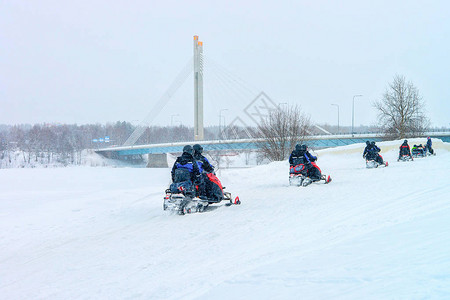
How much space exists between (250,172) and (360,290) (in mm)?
22328

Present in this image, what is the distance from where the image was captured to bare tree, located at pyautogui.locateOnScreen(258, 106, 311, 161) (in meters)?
40.5

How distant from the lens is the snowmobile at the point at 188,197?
10117 millimetres

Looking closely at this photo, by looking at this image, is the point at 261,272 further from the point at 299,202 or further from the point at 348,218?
the point at 299,202

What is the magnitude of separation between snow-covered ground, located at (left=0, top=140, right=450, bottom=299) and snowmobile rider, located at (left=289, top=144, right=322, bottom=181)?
3.95m

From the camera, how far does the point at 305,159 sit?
15406 millimetres

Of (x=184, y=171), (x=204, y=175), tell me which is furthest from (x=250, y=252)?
→ (x=204, y=175)

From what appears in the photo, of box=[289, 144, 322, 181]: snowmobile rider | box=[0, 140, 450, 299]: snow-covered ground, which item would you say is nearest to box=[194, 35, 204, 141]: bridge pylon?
box=[289, 144, 322, 181]: snowmobile rider

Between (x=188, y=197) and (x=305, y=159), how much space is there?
6.49 meters

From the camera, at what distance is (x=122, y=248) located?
282 inches

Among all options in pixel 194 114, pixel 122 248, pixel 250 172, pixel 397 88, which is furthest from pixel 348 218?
pixel 397 88

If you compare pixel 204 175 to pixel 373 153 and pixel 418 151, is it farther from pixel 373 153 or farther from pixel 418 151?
pixel 418 151

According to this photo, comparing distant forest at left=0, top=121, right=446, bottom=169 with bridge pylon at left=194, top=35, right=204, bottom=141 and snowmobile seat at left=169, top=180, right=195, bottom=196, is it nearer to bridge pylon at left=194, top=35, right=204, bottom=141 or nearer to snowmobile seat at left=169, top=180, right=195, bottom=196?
bridge pylon at left=194, top=35, right=204, bottom=141

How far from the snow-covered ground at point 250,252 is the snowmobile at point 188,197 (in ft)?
1.23

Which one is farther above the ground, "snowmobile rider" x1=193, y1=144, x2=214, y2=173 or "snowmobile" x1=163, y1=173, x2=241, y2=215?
"snowmobile rider" x1=193, y1=144, x2=214, y2=173
